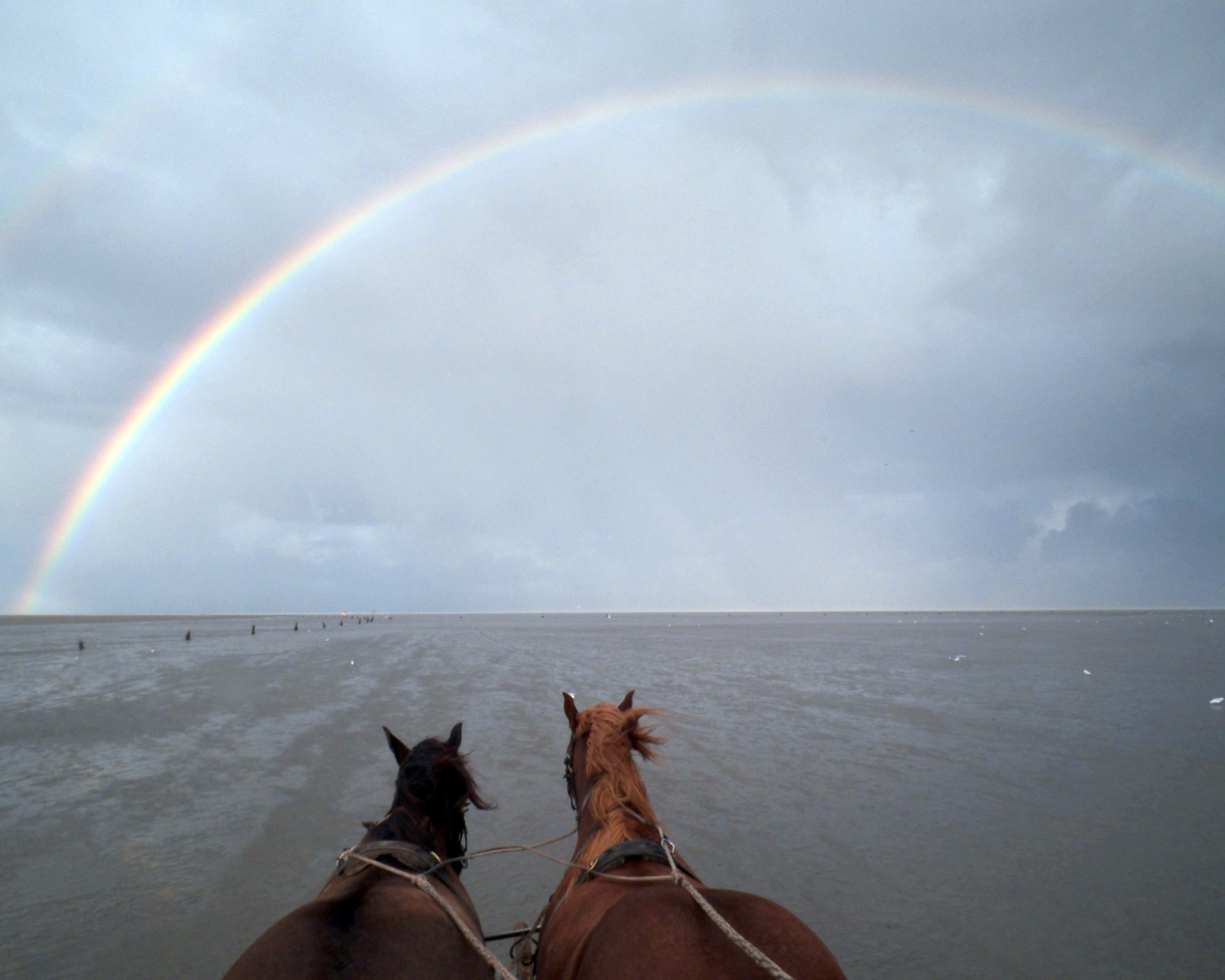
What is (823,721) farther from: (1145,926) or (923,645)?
(923,645)

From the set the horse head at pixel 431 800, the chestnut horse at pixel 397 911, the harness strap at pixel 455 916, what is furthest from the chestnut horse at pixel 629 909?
the horse head at pixel 431 800

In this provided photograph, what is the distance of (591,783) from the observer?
4.43 meters

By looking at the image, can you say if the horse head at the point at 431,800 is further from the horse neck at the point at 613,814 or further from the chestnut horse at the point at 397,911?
the horse neck at the point at 613,814

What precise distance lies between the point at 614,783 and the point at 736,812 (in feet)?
21.1

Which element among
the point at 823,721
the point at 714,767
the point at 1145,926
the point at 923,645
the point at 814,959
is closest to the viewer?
the point at 814,959

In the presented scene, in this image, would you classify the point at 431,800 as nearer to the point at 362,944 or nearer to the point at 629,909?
the point at 362,944

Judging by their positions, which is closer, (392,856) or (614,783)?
(392,856)

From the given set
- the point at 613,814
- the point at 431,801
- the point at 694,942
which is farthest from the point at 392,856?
the point at 694,942

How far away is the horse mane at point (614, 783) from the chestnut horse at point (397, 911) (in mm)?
785

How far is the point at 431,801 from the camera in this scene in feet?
13.6

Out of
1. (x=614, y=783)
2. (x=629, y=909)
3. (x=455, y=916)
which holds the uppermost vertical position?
(x=614, y=783)

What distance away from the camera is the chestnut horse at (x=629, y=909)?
2520mm

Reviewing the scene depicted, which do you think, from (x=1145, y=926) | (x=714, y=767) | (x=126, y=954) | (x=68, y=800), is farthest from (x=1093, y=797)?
(x=68, y=800)

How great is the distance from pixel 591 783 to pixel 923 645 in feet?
171
